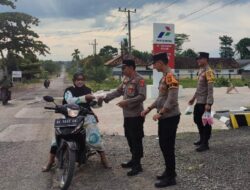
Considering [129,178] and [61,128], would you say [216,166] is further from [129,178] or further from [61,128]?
[61,128]

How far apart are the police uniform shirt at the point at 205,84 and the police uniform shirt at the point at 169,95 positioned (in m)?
1.86

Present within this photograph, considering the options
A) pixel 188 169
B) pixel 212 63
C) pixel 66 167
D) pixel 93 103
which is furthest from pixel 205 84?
pixel 212 63

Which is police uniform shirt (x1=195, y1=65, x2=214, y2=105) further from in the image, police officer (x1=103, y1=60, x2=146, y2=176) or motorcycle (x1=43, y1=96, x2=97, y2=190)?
motorcycle (x1=43, y1=96, x2=97, y2=190)

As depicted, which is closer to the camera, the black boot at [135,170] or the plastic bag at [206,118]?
the black boot at [135,170]

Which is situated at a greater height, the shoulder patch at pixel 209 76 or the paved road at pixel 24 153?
the shoulder patch at pixel 209 76

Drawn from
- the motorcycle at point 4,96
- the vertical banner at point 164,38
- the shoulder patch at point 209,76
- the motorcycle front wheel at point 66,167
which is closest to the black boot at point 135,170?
the motorcycle front wheel at point 66,167

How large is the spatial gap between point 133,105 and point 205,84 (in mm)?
1853

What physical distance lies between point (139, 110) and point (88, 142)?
0.90m

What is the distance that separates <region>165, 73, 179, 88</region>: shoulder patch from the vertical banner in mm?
16973

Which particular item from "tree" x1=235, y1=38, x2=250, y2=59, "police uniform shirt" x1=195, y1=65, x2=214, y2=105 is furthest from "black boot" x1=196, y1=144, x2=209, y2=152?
"tree" x1=235, y1=38, x2=250, y2=59

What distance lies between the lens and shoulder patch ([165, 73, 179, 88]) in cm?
641

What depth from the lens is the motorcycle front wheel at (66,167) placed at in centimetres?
642

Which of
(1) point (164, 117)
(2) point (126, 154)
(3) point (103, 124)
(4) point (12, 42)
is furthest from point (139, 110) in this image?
(4) point (12, 42)

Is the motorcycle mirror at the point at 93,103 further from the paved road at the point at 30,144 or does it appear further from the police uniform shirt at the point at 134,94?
the paved road at the point at 30,144
